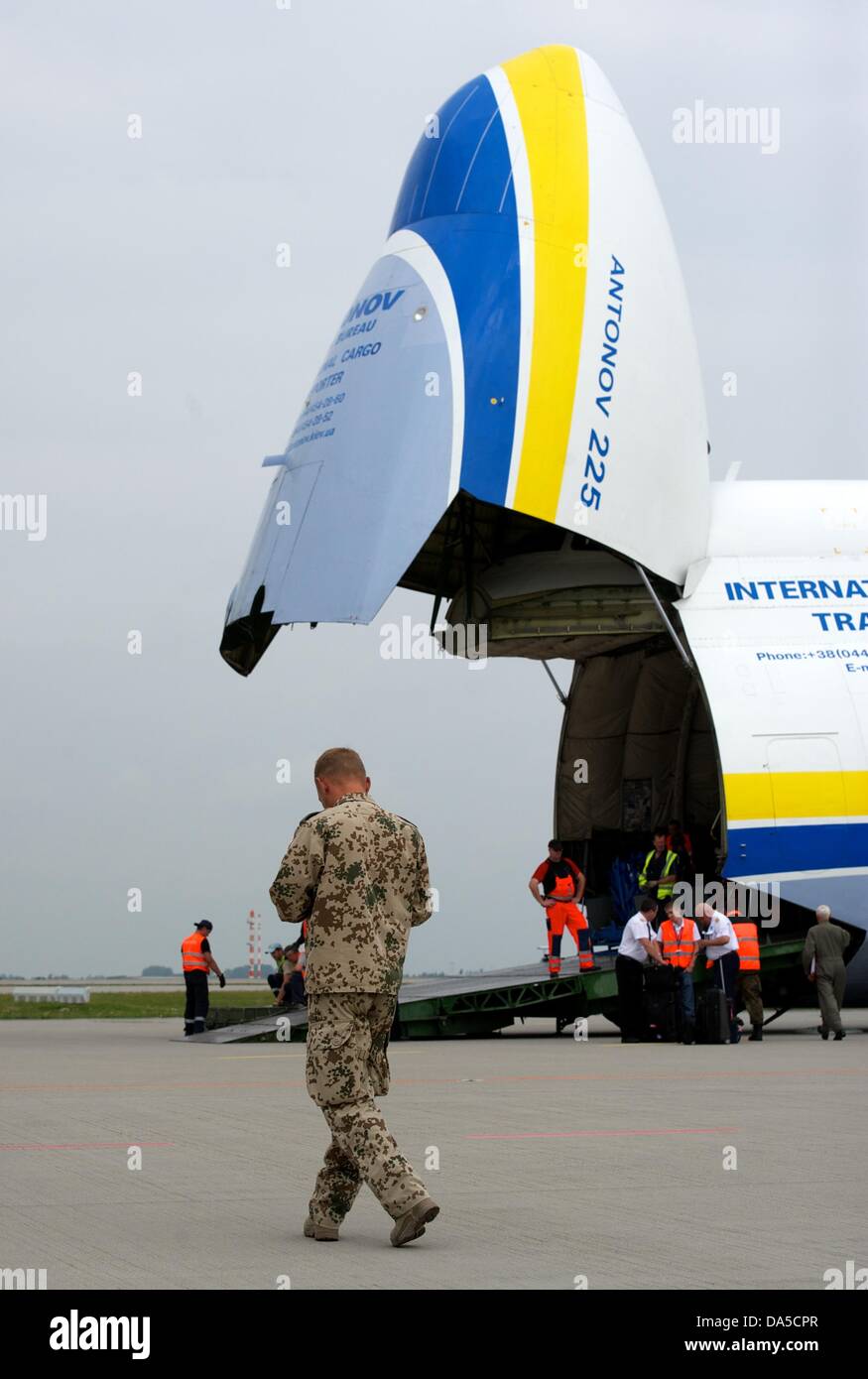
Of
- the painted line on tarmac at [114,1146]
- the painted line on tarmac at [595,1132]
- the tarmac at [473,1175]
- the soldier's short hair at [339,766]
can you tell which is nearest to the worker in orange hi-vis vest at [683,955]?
the tarmac at [473,1175]

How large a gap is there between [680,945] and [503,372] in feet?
23.4

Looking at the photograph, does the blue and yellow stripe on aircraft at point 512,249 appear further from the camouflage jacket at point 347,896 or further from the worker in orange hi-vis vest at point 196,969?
the camouflage jacket at point 347,896

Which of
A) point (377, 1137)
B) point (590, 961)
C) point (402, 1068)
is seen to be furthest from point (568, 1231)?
point (590, 961)

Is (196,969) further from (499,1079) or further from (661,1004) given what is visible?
(499,1079)

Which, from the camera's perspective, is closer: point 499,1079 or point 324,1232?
point 324,1232

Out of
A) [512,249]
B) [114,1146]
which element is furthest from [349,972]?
[512,249]

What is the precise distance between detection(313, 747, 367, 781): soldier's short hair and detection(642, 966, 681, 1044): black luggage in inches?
530

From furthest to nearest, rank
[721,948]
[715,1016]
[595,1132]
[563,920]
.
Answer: [563,920]
[721,948]
[715,1016]
[595,1132]

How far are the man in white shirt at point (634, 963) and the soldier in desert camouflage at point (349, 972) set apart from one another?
44.4 ft

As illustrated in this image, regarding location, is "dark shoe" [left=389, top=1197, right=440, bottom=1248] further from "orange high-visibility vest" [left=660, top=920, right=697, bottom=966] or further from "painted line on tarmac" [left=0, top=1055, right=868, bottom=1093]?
"orange high-visibility vest" [left=660, top=920, right=697, bottom=966]

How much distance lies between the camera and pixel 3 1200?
30.4 ft

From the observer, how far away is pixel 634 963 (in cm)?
2202

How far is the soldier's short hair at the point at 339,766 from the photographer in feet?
28.3
